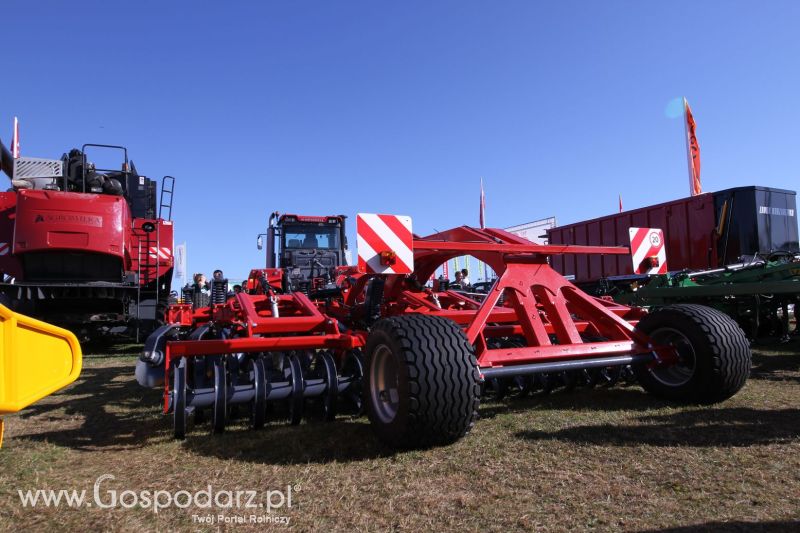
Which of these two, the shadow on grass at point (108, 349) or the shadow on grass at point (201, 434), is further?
the shadow on grass at point (108, 349)

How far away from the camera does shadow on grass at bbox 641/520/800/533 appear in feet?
6.39

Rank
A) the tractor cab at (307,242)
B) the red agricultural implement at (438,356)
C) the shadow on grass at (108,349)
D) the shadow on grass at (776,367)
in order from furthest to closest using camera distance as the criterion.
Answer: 1. the tractor cab at (307,242)
2. the shadow on grass at (108,349)
3. the shadow on grass at (776,367)
4. the red agricultural implement at (438,356)

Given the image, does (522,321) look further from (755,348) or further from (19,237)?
(19,237)

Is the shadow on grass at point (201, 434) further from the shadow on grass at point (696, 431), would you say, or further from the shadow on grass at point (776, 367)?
the shadow on grass at point (776, 367)

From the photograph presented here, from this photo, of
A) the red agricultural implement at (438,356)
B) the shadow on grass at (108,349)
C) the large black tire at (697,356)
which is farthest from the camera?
the shadow on grass at (108,349)

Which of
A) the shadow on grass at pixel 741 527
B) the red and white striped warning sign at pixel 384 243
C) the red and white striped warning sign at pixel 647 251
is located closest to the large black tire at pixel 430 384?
the red and white striped warning sign at pixel 384 243

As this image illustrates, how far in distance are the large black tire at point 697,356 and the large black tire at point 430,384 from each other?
1.98 m

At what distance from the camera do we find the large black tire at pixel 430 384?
2.73 m

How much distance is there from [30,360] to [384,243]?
218 centimetres

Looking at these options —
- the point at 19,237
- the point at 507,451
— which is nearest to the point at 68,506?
the point at 507,451

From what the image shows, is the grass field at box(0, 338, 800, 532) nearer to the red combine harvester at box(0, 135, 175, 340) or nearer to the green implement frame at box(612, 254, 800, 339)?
the green implement frame at box(612, 254, 800, 339)

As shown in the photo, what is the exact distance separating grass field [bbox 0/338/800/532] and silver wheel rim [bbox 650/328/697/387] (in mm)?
239

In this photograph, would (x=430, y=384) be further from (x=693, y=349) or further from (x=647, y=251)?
(x=647, y=251)

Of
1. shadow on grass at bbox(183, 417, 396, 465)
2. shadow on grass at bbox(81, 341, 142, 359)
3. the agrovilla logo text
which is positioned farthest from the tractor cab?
the agrovilla logo text
